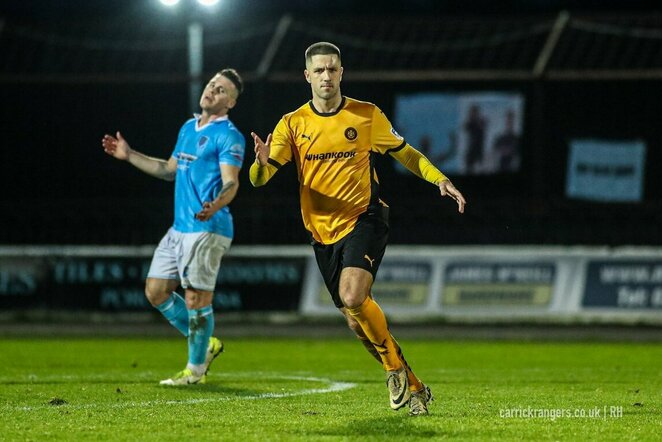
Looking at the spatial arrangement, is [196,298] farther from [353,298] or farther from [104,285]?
[104,285]

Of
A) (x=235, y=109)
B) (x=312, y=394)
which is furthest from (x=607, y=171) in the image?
(x=312, y=394)

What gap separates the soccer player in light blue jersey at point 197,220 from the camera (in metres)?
8.88

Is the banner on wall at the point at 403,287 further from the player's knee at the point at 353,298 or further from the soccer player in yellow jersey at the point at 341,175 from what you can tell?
the player's knee at the point at 353,298

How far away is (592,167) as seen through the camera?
59.5 ft

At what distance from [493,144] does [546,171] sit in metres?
5.58

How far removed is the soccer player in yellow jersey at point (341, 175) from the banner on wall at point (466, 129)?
36.1ft

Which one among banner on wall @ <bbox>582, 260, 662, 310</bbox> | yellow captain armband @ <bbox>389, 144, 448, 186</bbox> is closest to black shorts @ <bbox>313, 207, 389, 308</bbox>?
yellow captain armband @ <bbox>389, 144, 448, 186</bbox>

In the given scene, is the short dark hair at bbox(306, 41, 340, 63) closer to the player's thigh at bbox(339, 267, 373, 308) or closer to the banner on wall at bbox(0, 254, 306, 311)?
the player's thigh at bbox(339, 267, 373, 308)

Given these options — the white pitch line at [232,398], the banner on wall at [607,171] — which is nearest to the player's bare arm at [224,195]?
the white pitch line at [232,398]

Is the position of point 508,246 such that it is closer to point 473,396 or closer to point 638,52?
point 638,52

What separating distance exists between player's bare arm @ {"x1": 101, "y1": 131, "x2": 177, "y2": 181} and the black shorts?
2.24 meters

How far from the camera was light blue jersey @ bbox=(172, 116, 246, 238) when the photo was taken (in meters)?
8.88

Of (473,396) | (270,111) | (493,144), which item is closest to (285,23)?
(493,144)

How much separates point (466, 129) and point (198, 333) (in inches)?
406
